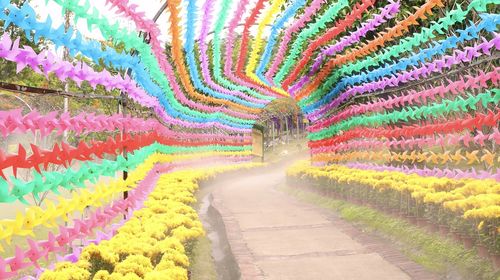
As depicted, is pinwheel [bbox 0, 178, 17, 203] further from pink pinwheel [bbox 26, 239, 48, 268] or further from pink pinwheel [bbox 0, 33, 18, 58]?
pink pinwheel [bbox 26, 239, 48, 268]

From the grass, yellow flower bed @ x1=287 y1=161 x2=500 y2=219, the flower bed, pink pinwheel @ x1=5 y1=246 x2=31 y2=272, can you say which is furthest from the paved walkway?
pink pinwheel @ x1=5 y1=246 x2=31 y2=272

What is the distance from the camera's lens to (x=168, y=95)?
1146cm

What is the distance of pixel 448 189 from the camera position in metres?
7.05

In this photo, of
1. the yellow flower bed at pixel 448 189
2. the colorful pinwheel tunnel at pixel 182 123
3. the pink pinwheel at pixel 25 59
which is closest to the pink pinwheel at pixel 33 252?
the colorful pinwheel tunnel at pixel 182 123

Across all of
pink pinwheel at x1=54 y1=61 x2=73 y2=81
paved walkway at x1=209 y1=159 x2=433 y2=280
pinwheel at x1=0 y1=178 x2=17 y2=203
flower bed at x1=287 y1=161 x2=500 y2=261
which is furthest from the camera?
paved walkway at x1=209 y1=159 x2=433 y2=280

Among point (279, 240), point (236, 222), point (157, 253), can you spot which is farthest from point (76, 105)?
point (157, 253)

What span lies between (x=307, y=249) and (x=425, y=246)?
1.56m

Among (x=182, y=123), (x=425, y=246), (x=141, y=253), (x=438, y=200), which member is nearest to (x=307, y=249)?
(x=425, y=246)

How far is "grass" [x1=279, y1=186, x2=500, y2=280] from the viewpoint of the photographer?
5152mm

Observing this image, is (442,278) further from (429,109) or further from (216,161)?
(216,161)

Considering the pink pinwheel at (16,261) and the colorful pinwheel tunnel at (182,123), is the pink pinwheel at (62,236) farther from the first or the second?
the pink pinwheel at (16,261)

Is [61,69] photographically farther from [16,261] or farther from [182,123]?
[182,123]

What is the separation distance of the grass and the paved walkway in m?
0.16

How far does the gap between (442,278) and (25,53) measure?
14.4ft
